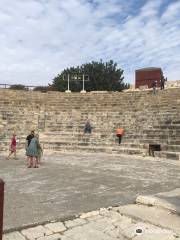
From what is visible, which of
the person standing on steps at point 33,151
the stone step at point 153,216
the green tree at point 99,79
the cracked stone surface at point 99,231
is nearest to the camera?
the cracked stone surface at point 99,231

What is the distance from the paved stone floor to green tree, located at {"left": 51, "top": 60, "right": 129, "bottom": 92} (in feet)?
116

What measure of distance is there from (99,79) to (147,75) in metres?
13.4

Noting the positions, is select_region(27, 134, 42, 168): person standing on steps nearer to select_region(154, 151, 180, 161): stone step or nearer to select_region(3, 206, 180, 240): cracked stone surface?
select_region(154, 151, 180, 161): stone step

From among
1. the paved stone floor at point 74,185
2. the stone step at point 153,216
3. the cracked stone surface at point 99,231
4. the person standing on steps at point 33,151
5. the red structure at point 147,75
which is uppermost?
the red structure at point 147,75

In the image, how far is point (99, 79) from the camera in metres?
51.6

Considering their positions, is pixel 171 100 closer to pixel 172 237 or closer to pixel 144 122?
pixel 144 122

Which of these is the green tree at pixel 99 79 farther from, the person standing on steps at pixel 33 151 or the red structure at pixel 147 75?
the person standing on steps at pixel 33 151

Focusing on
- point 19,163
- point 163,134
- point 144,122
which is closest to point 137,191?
point 19,163

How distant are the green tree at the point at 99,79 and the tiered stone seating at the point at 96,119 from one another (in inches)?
896

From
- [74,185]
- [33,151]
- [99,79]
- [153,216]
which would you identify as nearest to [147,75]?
[99,79]

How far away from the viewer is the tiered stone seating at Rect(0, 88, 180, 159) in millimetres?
19453

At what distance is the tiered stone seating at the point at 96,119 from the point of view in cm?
1945

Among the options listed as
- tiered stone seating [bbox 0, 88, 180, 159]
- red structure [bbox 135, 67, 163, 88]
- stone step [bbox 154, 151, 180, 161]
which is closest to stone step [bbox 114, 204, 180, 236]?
stone step [bbox 154, 151, 180, 161]

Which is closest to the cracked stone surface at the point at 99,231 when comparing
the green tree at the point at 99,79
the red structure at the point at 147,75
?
the red structure at the point at 147,75
